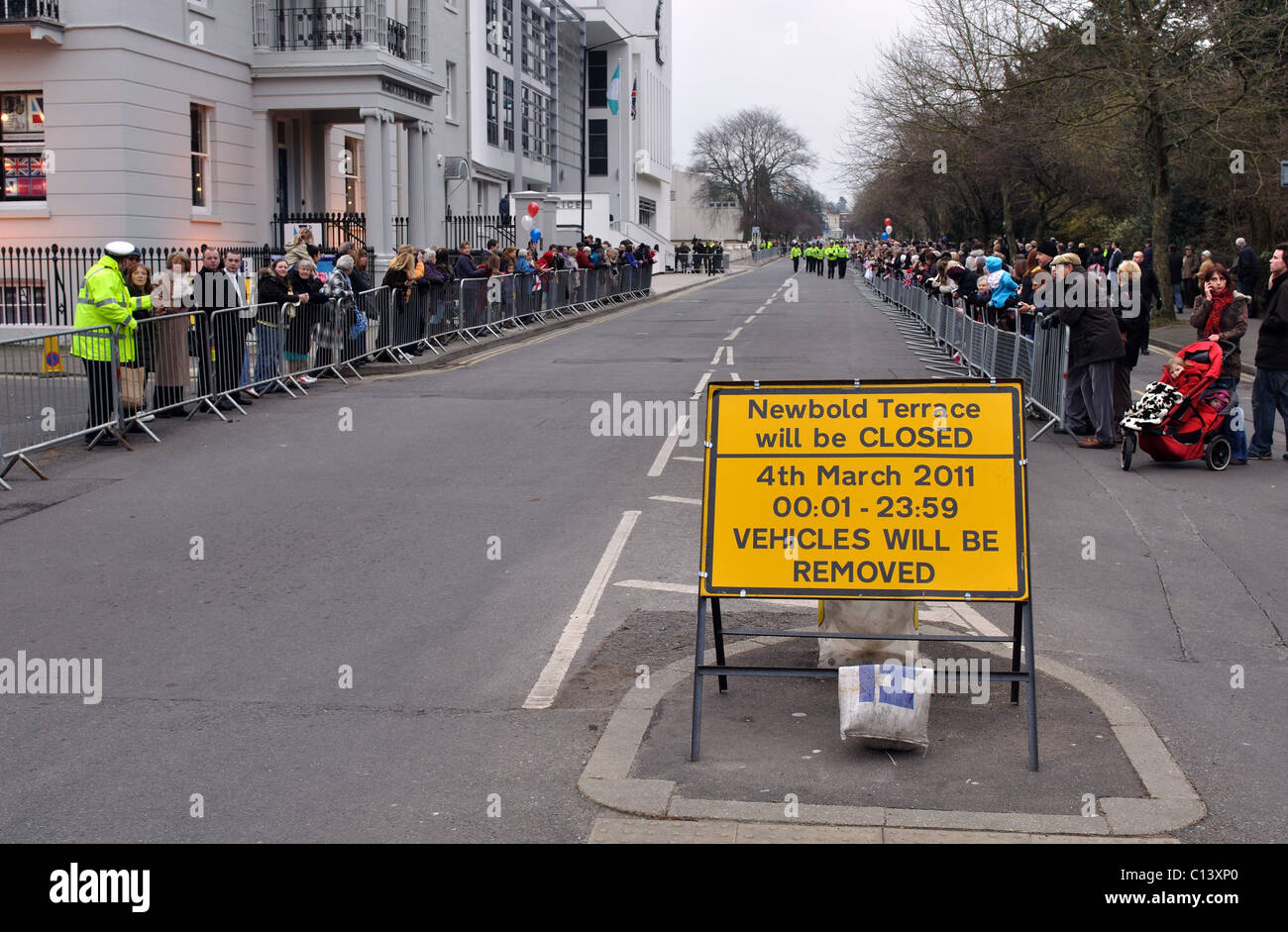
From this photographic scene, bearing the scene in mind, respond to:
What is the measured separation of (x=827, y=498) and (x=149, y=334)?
1034 cm

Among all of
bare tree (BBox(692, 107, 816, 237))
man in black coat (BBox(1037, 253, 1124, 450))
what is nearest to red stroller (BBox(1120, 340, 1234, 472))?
man in black coat (BBox(1037, 253, 1124, 450))

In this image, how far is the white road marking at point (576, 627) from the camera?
20.5 feet

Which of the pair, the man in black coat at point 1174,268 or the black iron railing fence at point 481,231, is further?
the black iron railing fence at point 481,231

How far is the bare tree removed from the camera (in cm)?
13800

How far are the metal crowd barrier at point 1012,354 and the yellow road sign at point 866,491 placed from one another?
3202 mm

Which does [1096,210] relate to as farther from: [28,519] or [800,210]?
[800,210]

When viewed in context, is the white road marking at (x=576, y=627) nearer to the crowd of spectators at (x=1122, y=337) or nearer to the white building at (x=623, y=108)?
the crowd of spectators at (x=1122, y=337)

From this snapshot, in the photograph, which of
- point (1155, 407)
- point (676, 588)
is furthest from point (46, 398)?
point (1155, 407)

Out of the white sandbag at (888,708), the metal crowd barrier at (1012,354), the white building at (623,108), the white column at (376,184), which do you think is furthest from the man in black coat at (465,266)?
the white building at (623,108)

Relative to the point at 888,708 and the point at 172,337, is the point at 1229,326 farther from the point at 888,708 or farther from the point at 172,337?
the point at 172,337

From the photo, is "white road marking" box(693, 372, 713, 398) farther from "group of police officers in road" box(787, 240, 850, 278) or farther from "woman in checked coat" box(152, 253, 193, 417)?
"group of police officers in road" box(787, 240, 850, 278)

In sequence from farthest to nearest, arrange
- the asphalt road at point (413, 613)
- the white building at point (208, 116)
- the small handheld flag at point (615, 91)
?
the small handheld flag at point (615, 91) → the white building at point (208, 116) → the asphalt road at point (413, 613)

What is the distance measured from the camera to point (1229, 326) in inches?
496

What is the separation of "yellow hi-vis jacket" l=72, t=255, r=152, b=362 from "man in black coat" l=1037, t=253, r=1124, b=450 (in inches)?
365
